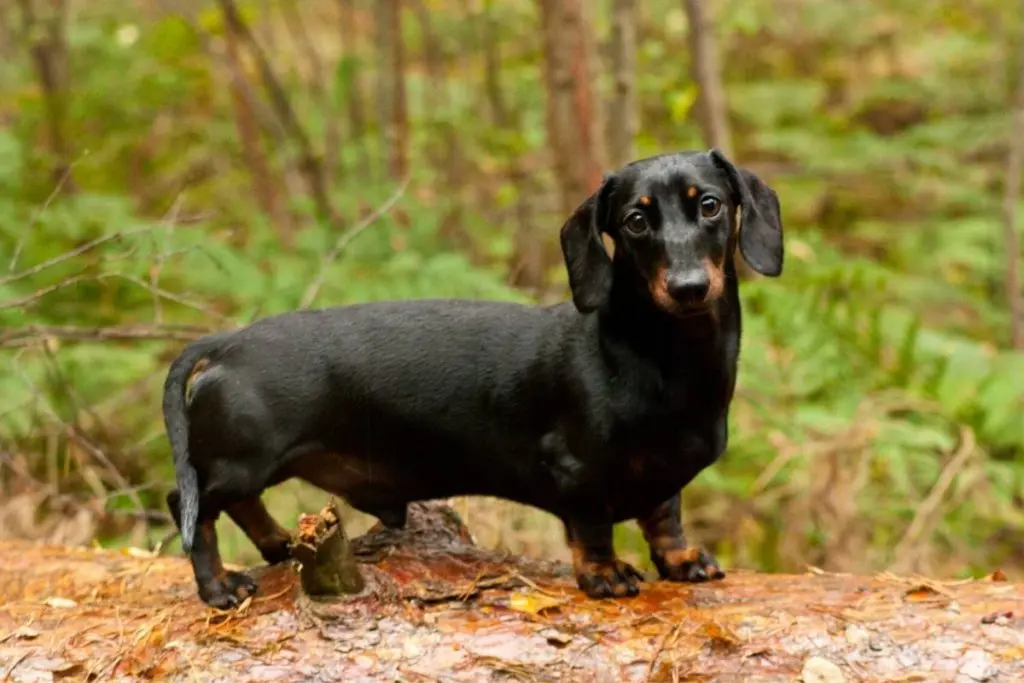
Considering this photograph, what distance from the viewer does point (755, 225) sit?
2910mm

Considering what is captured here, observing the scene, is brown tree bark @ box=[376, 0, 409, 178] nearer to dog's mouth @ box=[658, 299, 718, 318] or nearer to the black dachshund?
the black dachshund

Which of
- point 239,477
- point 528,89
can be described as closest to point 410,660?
point 239,477

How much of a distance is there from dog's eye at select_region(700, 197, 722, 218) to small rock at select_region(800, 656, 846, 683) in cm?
111

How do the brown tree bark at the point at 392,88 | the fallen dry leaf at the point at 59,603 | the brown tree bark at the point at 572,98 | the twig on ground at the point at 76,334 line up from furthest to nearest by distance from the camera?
1. the brown tree bark at the point at 392,88
2. the brown tree bark at the point at 572,98
3. the twig on ground at the point at 76,334
4. the fallen dry leaf at the point at 59,603

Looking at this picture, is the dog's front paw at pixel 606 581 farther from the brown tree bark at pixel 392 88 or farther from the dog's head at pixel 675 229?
the brown tree bark at pixel 392 88

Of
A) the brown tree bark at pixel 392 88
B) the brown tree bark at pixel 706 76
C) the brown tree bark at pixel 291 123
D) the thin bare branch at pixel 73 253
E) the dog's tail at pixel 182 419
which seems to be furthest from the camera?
the brown tree bark at pixel 392 88

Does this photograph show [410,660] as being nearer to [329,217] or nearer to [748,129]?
[329,217]

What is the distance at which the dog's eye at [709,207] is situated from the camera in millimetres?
2758

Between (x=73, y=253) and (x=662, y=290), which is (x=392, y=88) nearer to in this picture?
(x=73, y=253)

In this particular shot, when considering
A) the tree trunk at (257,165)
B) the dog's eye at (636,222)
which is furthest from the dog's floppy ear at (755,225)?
the tree trunk at (257,165)

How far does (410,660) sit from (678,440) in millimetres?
891

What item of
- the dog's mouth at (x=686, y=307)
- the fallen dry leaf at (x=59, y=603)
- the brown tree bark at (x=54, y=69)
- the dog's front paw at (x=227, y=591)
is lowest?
the fallen dry leaf at (x=59, y=603)

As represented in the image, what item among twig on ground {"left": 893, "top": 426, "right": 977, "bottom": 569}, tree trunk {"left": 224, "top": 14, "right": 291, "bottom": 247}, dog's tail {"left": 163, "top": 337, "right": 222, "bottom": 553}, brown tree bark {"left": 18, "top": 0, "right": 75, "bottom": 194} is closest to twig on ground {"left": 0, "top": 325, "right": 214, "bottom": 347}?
dog's tail {"left": 163, "top": 337, "right": 222, "bottom": 553}

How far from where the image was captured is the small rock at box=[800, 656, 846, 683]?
2.63m
